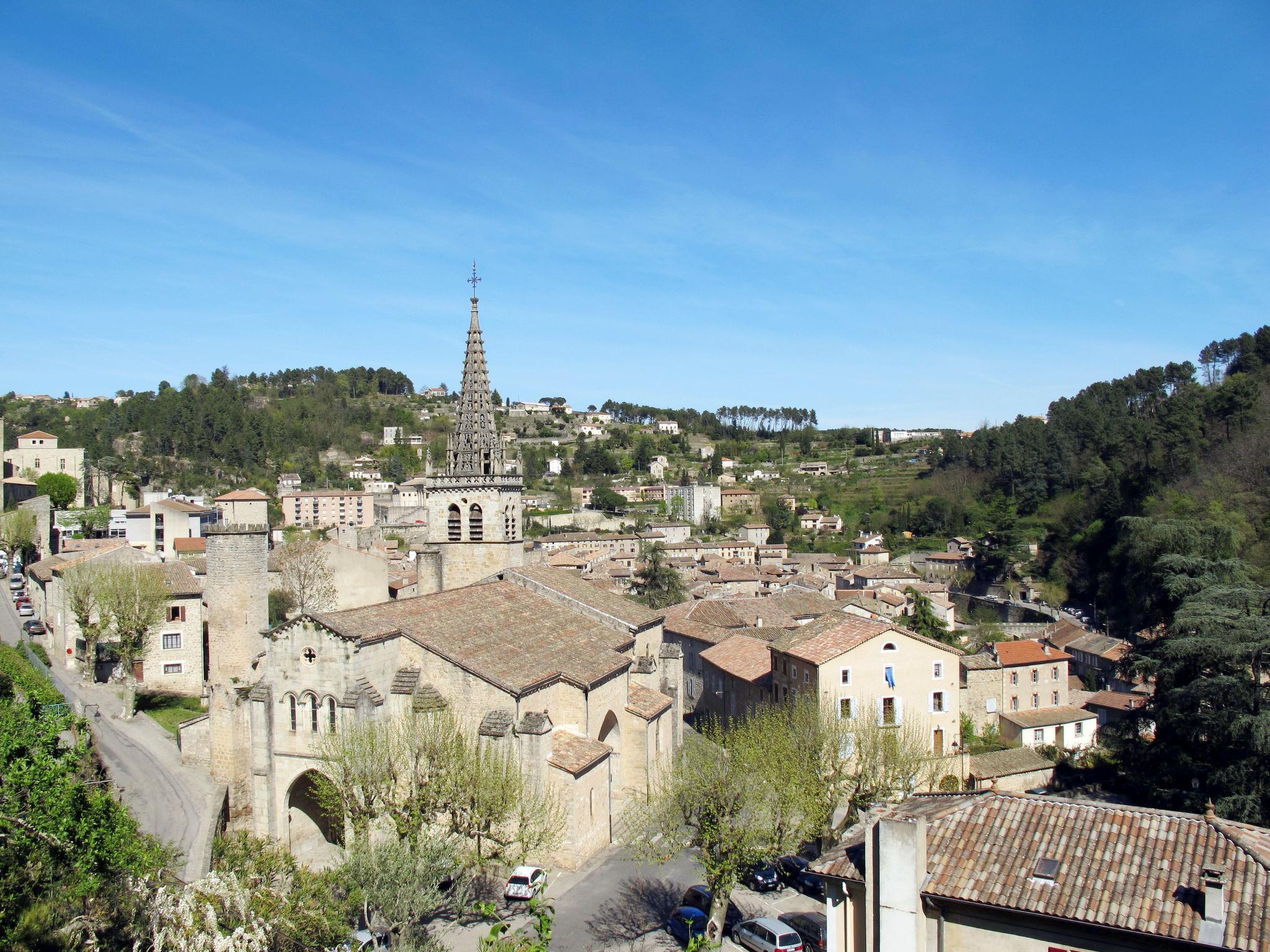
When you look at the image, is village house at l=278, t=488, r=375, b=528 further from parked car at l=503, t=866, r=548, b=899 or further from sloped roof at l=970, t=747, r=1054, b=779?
parked car at l=503, t=866, r=548, b=899

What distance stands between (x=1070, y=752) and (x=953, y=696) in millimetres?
8754

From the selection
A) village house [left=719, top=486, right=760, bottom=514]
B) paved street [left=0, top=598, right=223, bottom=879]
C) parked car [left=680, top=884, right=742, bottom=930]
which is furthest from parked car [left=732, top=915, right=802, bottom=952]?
village house [left=719, top=486, right=760, bottom=514]

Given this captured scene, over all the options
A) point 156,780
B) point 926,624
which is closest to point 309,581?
point 156,780

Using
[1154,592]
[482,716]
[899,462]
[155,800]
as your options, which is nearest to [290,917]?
[482,716]

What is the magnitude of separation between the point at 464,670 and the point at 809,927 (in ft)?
33.7

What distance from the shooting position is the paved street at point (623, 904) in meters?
19.5

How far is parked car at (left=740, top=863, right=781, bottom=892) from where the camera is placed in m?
23.1

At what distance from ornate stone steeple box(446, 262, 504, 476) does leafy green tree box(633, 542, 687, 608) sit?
37.9m

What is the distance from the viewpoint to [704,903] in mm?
21406

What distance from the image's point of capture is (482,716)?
2259cm

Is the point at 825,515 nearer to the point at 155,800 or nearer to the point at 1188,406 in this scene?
the point at 1188,406

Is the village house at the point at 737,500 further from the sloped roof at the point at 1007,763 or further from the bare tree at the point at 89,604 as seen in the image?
the bare tree at the point at 89,604

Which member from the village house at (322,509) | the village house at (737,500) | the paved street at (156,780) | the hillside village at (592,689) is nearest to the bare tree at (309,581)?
the hillside village at (592,689)

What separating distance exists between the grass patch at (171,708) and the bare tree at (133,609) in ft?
1.62
